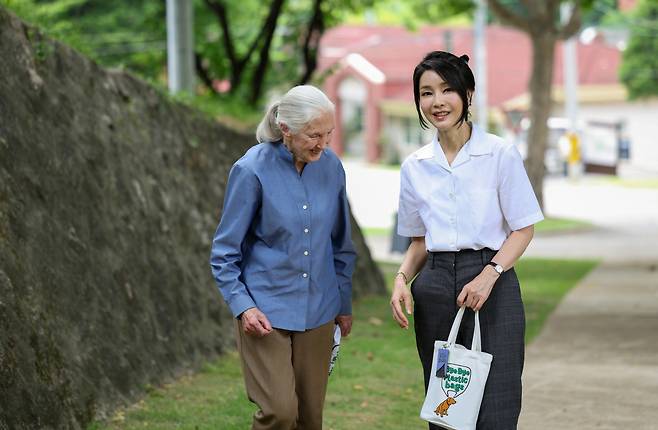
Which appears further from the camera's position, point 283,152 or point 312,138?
point 283,152

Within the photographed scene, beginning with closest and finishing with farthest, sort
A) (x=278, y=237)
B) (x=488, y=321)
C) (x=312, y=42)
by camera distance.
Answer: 1. (x=488, y=321)
2. (x=278, y=237)
3. (x=312, y=42)

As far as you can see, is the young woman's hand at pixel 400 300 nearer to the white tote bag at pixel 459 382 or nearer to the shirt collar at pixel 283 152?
the white tote bag at pixel 459 382

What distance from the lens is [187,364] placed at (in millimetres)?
9477

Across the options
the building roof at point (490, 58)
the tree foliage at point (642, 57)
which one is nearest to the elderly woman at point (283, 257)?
the tree foliage at point (642, 57)

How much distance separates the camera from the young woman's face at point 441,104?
5.39 m

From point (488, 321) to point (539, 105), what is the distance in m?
26.6

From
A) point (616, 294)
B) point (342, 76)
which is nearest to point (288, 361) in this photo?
point (616, 294)

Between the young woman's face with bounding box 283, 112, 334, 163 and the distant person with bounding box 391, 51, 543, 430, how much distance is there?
0.34 meters

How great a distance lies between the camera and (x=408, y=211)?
559 centimetres

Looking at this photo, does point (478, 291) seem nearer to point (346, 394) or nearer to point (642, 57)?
point (346, 394)

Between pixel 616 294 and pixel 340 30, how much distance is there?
6279 cm

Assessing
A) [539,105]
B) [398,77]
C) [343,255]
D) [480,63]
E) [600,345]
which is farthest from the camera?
[398,77]

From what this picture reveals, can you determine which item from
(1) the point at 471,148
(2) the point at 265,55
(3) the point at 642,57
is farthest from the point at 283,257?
(3) the point at 642,57

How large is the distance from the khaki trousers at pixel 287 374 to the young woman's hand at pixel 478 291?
23.9 inches
